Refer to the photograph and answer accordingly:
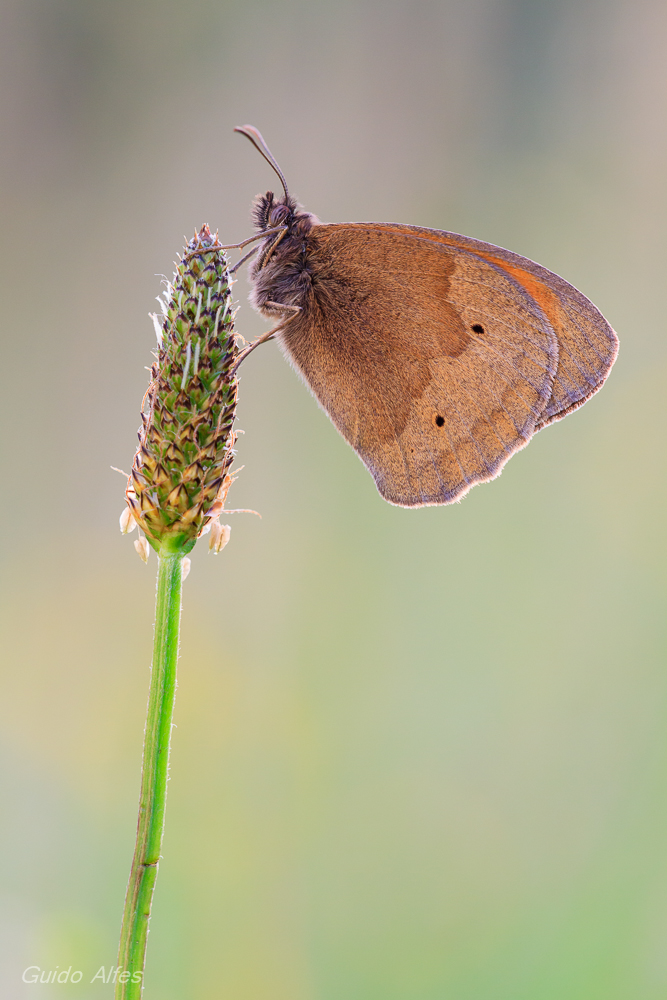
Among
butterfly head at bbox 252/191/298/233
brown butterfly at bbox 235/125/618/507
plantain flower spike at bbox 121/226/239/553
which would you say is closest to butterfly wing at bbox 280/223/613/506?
brown butterfly at bbox 235/125/618/507

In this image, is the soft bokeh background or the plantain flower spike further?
the soft bokeh background

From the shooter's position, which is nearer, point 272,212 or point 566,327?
point 566,327

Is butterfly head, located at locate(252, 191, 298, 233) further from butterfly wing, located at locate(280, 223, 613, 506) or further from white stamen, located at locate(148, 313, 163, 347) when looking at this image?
white stamen, located at locate(148, 313, 163, 347)

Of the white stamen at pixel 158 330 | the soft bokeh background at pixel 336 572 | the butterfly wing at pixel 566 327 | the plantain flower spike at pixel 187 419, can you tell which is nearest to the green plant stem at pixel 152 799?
the plantain flower spike at pixel 187 419

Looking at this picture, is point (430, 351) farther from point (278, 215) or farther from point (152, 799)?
point (152, 799)

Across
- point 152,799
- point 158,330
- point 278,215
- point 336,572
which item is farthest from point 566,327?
point 152,799

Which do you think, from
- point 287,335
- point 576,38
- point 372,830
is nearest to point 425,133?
point 576,38
